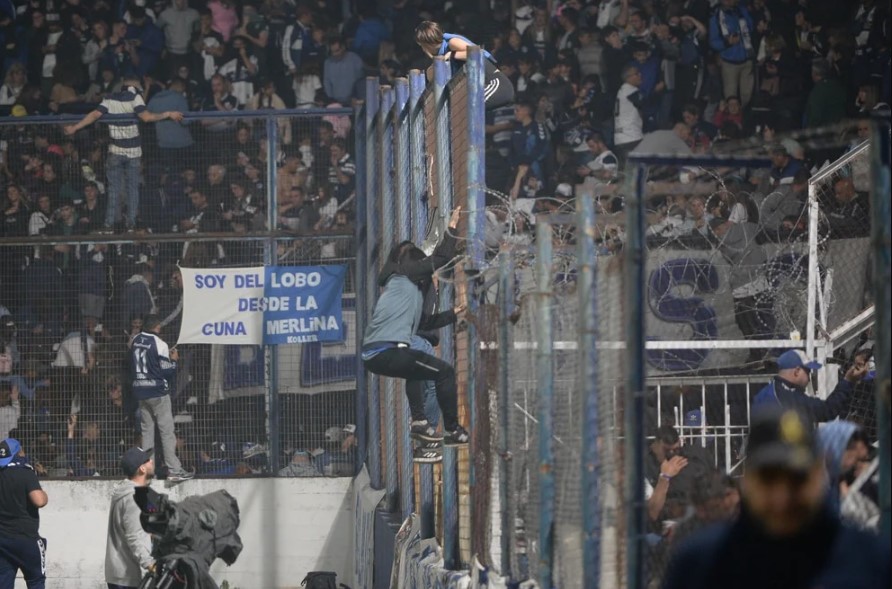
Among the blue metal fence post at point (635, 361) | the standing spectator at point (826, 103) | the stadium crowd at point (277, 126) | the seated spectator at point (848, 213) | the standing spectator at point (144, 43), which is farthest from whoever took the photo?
the standing spectator at point (144, 43)

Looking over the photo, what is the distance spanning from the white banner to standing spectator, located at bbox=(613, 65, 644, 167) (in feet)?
14.7

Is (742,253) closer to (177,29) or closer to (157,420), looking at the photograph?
(157,420)

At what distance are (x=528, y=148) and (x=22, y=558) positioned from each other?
7521mm

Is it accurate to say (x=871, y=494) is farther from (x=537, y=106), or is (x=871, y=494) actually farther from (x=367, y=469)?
(x=537, y=106)

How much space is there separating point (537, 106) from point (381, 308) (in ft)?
26.3

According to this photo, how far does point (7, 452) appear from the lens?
13.5m

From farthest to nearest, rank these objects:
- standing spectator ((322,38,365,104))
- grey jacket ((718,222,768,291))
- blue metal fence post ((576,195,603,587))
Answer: standing spectator ((322,38,365,104)), grey jacket ((718,222,768,291)), blue metal fence post ((576,195,603,587))

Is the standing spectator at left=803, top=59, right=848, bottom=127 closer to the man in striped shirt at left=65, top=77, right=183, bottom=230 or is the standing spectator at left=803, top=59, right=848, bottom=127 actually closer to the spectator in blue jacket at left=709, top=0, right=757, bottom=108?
the spectator in blue jacket at left=709, top=0, right=757, bottom=108

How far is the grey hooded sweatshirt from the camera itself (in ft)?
39.4

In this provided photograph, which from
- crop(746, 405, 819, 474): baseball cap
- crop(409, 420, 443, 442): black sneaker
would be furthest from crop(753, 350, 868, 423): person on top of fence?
crop(746, 405, 819, 474): baseball cap

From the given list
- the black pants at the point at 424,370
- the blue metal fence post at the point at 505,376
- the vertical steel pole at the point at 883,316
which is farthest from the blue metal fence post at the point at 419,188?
the vertical steel pole at the point at 883,316

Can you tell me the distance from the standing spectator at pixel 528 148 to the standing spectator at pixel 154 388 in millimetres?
4346

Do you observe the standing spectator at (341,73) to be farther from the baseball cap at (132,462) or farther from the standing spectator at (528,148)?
the baseball cap at (132,462)

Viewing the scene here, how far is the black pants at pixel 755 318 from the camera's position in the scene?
12.8m
